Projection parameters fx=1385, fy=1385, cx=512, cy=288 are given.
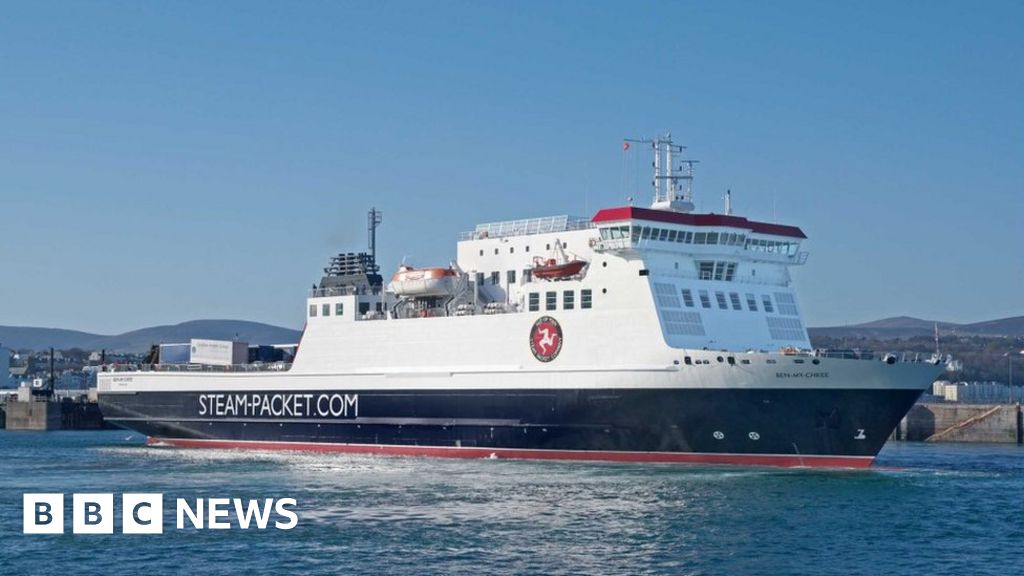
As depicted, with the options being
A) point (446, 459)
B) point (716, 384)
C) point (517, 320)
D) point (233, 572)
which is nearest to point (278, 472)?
point (446, 459)

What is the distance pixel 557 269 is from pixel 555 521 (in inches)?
536

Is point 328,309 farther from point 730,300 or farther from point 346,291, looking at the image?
point 730,300

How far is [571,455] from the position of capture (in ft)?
125

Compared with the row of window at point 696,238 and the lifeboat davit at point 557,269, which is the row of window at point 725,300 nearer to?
the row of window at point 696,238

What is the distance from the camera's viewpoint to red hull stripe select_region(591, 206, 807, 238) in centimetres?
3819

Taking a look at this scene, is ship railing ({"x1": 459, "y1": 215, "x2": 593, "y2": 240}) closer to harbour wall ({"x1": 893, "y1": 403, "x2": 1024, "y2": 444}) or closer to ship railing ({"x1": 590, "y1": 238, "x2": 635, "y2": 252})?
ship railing ({"x1": 590, "y1": 238, "x2": 635, "y2": 252})

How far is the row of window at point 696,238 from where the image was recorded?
3816 centimetres

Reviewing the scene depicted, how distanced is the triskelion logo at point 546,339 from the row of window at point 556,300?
0.46m

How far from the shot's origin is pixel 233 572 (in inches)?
874

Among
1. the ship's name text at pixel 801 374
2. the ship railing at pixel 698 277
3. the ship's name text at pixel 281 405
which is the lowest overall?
the ship's name text at pixel 281 405

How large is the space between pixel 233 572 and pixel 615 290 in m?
18.2

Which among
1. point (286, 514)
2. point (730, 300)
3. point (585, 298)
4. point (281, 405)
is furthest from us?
point (281, 405)

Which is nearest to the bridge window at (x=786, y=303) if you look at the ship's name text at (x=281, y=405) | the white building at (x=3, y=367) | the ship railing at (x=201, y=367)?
the ship's name text at (x=281, y=405)

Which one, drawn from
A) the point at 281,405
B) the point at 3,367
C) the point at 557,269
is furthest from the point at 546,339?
the point at 3,367
